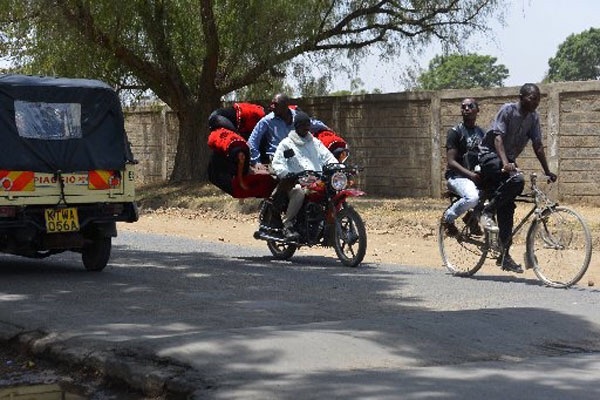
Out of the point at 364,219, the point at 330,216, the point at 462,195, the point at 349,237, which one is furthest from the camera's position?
the point at 364,219

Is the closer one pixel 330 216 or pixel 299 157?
pixel 330 216

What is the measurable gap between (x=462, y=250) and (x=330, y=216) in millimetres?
1709

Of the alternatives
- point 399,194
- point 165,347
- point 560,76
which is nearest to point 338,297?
point 165,347

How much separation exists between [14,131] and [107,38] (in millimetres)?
13061

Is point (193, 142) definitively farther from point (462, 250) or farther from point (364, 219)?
point (462, 250)

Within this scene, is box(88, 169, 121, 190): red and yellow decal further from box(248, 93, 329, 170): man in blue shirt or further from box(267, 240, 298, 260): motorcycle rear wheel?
box(267, 240, 298, 260): motorcycle rear wheel

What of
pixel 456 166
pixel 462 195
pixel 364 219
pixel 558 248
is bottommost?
pixel 364 219

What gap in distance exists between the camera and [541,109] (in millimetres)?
20391

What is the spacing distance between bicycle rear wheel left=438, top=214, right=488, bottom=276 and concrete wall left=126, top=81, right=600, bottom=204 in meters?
7.80

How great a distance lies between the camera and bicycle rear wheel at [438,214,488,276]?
39.9ft

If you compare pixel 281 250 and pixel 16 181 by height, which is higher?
pixel 16 181

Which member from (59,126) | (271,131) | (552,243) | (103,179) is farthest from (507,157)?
(59,126)

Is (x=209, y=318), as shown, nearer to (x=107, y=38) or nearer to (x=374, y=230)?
(x=374, y=230)

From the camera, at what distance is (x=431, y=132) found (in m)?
22.6
